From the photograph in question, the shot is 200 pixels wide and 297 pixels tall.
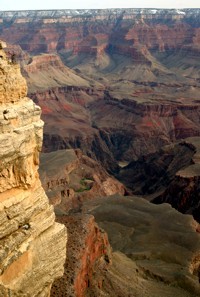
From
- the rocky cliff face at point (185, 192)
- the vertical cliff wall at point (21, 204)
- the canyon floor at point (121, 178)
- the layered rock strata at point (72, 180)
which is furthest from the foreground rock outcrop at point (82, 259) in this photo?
the rocky cliff face at point (185, 192)

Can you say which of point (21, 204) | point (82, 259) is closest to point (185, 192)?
point (82, 259)

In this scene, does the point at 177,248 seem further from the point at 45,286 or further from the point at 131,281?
the point at 45,286

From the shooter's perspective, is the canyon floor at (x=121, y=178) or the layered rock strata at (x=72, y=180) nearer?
the canyon floor at (x=121, y=178)

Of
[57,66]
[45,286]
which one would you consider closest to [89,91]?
[57,66]

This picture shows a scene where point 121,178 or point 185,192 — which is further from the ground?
point 185,192

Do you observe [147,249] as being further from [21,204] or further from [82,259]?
[21,204]

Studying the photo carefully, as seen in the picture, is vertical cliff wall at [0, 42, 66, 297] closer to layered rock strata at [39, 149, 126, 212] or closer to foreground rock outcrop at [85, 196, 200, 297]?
foreground rock outcrop at [85, 196, 200, 297]

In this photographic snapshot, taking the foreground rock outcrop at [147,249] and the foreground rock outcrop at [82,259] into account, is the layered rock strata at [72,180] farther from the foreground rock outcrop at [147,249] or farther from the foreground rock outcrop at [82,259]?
the foreground rock outcrop at [82,259]

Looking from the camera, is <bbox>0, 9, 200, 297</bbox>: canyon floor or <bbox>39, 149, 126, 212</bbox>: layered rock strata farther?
<bbox>39, 149, 126, 212</bbox>: layered rock strata

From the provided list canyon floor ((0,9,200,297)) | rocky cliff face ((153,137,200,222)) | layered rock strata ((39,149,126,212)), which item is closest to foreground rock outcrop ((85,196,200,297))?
canyon floor ((0,9,200,297))
